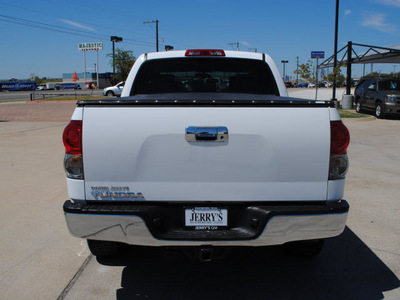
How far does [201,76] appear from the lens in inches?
195

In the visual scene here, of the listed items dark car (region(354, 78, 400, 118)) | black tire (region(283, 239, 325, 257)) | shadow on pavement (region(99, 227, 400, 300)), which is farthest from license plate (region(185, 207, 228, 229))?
dark car (region(354, 78, 400, 118))

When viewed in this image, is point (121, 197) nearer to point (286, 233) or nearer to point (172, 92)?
point (286, 233)

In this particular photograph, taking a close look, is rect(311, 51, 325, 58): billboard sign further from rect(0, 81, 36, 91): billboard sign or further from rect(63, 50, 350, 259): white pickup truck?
rect(0, 81, 36, 91): billboard sign

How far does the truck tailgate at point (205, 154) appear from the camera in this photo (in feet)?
8.79

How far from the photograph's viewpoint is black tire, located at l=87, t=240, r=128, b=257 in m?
3.54

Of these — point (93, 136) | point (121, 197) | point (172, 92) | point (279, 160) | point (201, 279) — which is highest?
point (172, 92)

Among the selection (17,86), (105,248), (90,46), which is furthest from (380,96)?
(90,46)

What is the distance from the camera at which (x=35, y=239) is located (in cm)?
425

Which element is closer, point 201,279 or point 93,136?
point 93,136

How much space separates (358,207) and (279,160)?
3226 mm

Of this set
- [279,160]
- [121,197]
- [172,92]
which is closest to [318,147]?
[279,160]

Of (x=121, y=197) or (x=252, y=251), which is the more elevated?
(x=121, y=197)

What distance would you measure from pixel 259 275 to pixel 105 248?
1.45 m

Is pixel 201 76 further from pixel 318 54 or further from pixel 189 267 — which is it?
pixel 318 54
